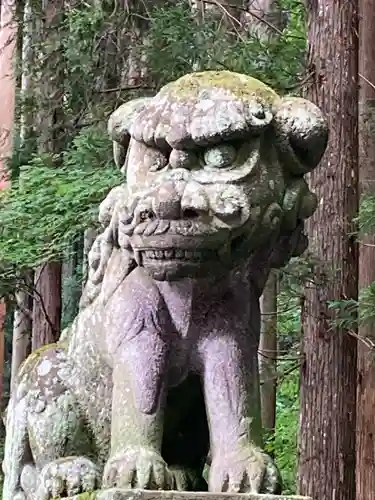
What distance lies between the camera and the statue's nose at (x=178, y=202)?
224cm

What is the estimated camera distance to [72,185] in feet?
20.3

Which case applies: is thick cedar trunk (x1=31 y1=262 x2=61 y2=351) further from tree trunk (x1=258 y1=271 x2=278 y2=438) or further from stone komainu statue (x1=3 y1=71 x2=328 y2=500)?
stone komainu statue (x1=3 y1=71 x2=328 y2=500)

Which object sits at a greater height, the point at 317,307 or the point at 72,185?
the point at 72,185

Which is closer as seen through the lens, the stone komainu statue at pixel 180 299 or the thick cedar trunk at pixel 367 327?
the stone komainu statue at pixel 180 299

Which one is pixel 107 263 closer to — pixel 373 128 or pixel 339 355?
pixel 339 355

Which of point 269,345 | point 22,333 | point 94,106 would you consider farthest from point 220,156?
point 22,333

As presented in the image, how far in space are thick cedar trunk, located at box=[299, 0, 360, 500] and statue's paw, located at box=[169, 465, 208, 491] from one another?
3.00 meters

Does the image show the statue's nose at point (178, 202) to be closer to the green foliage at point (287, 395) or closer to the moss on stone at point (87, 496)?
the moss on stone at point (87, 496)

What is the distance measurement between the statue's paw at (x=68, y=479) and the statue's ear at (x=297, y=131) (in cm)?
90

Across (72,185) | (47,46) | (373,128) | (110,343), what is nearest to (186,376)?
(110,343)

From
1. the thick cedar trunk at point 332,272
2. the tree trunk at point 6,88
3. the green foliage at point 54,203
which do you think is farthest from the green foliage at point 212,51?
the tree trunk at point 6,88

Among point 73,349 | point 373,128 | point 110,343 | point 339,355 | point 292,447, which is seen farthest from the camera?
point 292,447

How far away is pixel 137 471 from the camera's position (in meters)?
2.19

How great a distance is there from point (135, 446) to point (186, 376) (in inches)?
10.1
